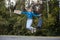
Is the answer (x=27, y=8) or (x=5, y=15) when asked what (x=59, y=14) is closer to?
(x=27, y=8)

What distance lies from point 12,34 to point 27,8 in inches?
24.9

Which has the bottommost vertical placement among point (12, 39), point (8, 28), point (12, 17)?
point (12, 39)

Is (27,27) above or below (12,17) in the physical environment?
below

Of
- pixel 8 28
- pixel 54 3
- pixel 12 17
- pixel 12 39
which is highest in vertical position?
pixel 54 3

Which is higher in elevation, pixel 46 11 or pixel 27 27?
pixel 46 11

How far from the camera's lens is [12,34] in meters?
3.29

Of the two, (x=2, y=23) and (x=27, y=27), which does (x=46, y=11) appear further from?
(x=2, y=23)

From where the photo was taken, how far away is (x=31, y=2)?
3248 millimetres

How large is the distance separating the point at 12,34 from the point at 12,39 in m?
0.13

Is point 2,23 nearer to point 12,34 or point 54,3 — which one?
point 12,34

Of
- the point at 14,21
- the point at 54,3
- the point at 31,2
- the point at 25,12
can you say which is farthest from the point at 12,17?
the point at 54,3

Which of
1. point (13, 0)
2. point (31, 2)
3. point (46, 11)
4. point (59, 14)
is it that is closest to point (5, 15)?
point (13, 0)

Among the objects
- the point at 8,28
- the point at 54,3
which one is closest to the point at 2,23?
the point at 8,28

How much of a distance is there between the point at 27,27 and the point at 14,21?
301 mm
